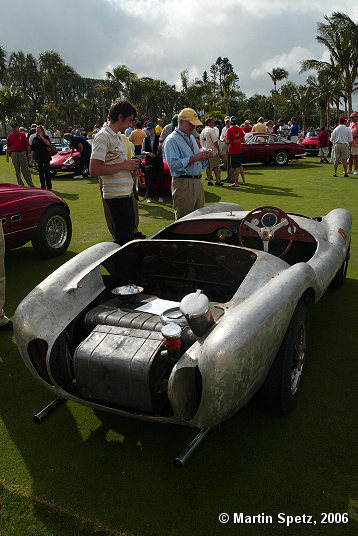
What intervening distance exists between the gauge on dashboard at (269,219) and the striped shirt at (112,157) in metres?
1.56

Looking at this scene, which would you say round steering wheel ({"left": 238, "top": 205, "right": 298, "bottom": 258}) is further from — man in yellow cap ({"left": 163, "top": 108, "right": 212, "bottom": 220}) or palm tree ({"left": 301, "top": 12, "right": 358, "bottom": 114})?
palm tree ({"left": 301, "top": 12, "right": 358, "bottom": 114})

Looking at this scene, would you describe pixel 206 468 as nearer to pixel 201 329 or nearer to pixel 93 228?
pixel 201 329

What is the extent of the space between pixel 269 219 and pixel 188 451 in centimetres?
212

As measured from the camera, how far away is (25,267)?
544cm

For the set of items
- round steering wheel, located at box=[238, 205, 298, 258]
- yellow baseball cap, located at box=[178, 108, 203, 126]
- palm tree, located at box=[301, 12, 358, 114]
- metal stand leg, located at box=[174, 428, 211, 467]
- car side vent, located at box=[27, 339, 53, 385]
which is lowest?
metal stand leg, located at box=[174, 428, 211, 467]

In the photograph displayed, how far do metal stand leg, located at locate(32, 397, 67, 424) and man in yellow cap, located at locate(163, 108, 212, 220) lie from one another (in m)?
3.16

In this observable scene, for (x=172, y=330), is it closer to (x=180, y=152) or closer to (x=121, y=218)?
(x=121, y=218)

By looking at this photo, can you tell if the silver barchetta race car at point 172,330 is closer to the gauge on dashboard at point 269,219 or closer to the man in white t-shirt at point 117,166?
the gauge on dashboard at point 269,219

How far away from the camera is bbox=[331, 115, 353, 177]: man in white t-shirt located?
428 inches

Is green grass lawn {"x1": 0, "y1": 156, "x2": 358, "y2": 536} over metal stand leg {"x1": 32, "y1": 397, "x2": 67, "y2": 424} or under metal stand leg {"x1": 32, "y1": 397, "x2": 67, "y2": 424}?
under

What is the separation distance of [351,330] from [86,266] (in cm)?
231

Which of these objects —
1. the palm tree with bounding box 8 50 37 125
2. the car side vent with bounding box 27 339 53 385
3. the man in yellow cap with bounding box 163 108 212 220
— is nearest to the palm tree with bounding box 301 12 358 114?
the man in yellow cap with bounding box 163 108 212 220

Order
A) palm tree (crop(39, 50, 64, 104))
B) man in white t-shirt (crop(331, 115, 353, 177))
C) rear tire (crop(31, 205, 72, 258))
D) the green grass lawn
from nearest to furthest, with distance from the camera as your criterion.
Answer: the green grass lawn, rear tire (crop(31, 205, 72, 258)), man in white t-shirt (crop(331, 115, 353, 177)), palm tree (crop(39, 50, 64, 104))

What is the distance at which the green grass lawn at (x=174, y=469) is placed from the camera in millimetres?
1943
